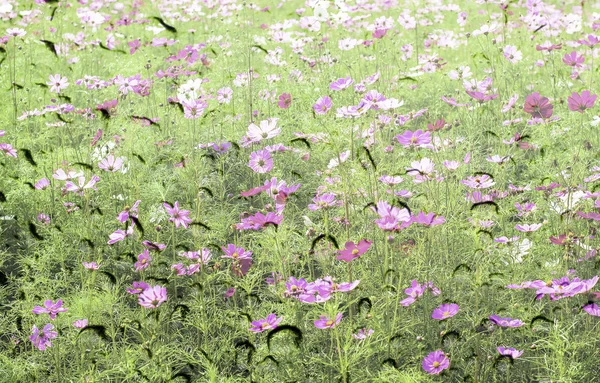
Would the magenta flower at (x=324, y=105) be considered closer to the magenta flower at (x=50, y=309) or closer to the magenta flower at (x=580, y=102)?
the magenta flower at (x=580, y=102)

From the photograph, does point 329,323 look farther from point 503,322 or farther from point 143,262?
point 143,262

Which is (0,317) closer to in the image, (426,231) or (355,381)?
(355,381)

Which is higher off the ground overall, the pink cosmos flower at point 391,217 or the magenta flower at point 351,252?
the pink cosmos flower at point 391,217

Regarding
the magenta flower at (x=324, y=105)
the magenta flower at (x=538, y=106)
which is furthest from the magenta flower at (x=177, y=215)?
the magenta flower at (x=538, y=106)

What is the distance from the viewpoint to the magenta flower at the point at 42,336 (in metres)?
1.95

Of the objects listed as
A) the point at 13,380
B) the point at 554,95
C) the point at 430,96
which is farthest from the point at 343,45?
the point at 13,380

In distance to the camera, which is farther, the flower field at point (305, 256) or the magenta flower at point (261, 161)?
the magenta flower at point (261, 161)

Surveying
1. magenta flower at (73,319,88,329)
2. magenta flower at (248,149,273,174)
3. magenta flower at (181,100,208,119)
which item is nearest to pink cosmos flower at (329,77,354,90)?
magenta flower at (248,149,273,174)

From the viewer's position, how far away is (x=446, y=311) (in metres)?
1.89

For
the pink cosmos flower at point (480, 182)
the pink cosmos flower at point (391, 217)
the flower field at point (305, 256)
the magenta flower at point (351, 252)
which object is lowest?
the flower field at point (305, 256)

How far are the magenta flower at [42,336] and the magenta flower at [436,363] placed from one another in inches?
38.5

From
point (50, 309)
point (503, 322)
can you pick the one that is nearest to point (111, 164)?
point (50, 309)

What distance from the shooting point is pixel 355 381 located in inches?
74.9

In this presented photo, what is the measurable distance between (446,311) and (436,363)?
0.15 m
